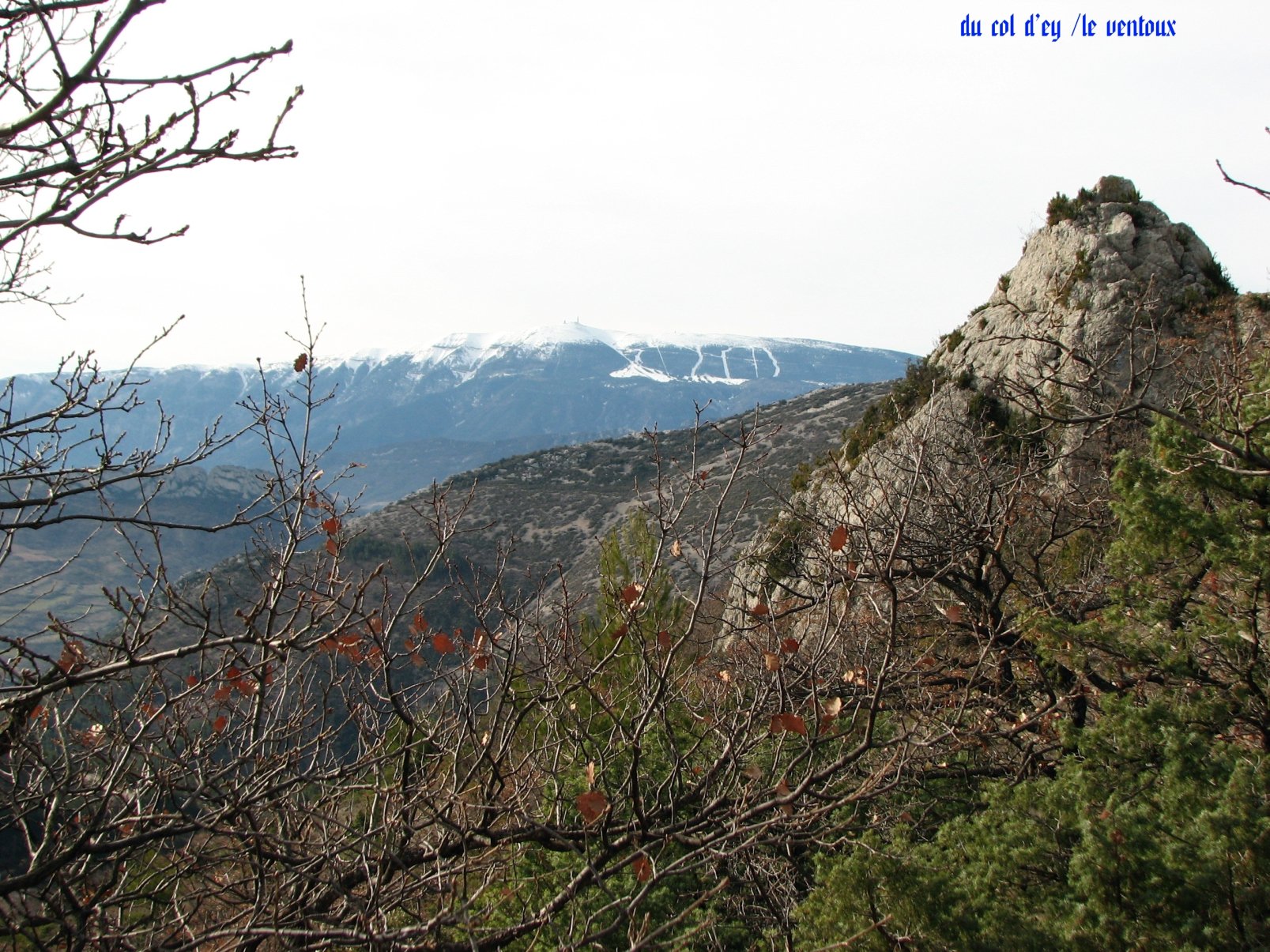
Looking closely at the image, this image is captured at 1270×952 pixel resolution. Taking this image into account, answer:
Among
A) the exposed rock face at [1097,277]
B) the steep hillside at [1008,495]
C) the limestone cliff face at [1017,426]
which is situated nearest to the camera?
the steep hillside at [1008,495]

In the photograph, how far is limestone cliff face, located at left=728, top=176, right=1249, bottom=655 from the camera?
Result: 22.1 ft

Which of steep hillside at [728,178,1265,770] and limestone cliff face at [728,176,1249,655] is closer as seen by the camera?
steep hillside at [728,178,1265,770]

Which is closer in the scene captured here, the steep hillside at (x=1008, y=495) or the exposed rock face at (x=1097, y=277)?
the steep hillside at (x=1008, y=495)

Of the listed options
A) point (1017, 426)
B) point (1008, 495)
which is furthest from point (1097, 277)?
point (1008, 495)

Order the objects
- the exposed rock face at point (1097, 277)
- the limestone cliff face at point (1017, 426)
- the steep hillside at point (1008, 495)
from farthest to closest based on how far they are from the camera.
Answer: the exposed rock face at point (1097, 277) → the limestone cliff face at point (1017, 426) → the steep hillside at point (1008, 495)

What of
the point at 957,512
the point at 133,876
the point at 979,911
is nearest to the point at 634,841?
the point at 979,911

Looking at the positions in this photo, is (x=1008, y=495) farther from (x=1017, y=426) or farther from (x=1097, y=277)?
(x=1097, y=277)

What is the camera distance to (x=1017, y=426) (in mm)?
13609

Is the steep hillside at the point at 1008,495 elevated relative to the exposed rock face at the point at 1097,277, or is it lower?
lower

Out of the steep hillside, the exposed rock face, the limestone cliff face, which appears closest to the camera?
the steep hillside

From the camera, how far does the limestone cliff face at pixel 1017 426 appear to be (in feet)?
22.1

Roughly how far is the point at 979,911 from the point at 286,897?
2913mm

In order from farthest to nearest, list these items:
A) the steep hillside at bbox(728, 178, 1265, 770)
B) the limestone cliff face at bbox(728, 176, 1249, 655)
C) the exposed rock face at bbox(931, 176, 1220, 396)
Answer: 1. the exposed rock face at bbox(931, 176, 1220, 396)
2. the limestone cliff face at bbox(728, 176, 1249, 655)
3. the steep hillside at bbox(728, 178, 1265, 770)

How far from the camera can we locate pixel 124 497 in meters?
138
